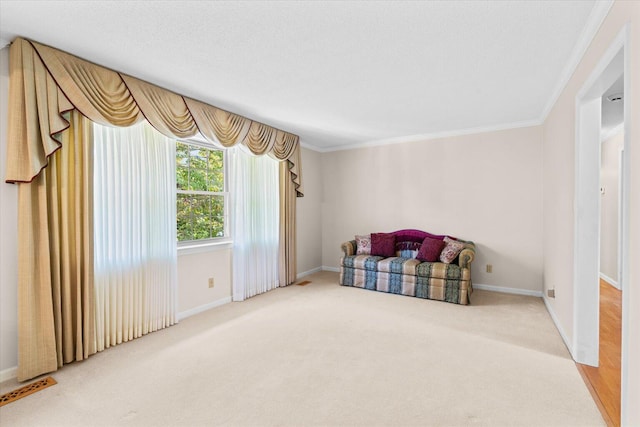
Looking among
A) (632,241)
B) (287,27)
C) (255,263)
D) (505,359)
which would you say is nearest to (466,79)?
(287,27)

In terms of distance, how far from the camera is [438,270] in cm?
423

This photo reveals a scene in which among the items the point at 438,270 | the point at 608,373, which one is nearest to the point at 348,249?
the point at 438,270

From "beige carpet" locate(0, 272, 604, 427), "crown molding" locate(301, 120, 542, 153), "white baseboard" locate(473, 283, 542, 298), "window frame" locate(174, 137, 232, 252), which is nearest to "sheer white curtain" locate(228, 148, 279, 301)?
"window frame" locate(174, 137, 232, 252)

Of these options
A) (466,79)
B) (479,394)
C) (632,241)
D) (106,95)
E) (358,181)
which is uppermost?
(466,79)

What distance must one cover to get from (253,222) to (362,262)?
176cm

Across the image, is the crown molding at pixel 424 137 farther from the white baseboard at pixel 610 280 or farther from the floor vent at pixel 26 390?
the floor vent at pixel 26 390

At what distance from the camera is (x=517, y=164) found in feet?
14.7

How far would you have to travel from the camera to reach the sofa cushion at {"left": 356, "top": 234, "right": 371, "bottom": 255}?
204 inches

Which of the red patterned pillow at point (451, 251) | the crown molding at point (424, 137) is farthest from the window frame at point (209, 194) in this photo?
the red patterned pillow at point (451, 251)

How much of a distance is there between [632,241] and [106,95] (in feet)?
12.2

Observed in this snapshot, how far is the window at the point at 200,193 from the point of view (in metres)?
3.71

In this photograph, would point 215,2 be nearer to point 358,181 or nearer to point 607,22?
point 607,22

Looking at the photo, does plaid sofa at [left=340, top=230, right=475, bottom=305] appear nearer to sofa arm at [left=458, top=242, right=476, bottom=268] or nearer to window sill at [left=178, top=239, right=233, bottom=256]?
sofa arm at [left=458, top=242, right=476, bottom=268]

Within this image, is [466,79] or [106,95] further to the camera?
[466,79]
